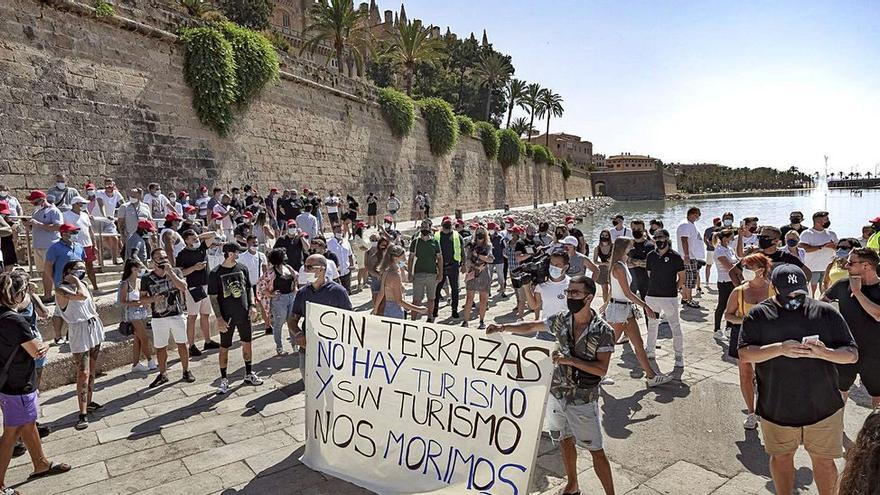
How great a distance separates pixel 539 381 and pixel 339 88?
2019cm

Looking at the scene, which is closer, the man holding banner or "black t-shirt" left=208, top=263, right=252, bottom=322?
the man holding banner

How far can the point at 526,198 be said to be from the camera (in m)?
45.5

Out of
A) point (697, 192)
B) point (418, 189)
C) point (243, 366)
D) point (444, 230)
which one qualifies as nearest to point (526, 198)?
point (418, 189)

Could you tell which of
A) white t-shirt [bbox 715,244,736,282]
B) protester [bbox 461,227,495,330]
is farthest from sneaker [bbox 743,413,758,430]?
protester [bbox 461,227,495,330]

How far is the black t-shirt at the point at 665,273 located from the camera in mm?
6062

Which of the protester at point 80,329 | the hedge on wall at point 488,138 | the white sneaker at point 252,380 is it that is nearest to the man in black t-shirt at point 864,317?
the white sneaker at point 252,380

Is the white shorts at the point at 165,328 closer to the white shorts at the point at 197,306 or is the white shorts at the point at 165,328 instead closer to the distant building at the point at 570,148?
the white shorts at the point at 197,306

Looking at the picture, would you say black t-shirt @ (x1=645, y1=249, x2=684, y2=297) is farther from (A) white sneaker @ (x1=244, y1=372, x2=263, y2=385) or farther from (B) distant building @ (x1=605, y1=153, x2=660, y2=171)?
(B) distant building @ (x1=605, y1=153, x2=660, y2=171)

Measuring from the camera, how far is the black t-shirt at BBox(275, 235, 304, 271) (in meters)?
8.73

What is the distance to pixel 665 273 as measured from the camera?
6.12 metres

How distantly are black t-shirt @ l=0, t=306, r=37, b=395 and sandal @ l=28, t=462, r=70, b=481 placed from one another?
0.67 m

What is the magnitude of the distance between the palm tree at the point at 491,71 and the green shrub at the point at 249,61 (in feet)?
116

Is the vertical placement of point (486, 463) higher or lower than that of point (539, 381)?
lower

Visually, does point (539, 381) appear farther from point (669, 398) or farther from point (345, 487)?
point (669, 398)
